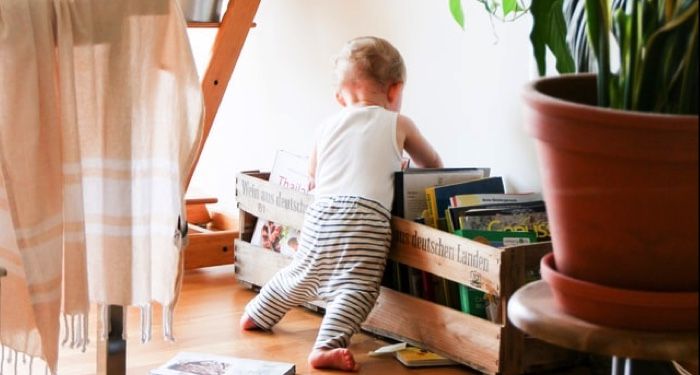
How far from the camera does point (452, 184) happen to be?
243 centimetres

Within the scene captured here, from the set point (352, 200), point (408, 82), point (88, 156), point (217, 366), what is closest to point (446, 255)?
point (352, 200)

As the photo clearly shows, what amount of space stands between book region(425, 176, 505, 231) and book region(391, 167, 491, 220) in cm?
3

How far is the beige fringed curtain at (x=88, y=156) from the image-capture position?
1.57 metres

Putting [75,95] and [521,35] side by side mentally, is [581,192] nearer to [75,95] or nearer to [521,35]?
[75,95]

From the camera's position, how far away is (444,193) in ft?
7.86

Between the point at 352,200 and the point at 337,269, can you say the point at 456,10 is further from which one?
the point at 337,269

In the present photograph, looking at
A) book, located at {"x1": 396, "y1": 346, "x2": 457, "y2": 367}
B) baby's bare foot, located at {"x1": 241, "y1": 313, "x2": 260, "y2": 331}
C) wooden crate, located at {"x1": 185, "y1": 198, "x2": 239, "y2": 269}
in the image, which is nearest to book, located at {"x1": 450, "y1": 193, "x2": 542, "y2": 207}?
book, located at {"x1": 396, "y1": 346, "x2": 457, "y2": 367}

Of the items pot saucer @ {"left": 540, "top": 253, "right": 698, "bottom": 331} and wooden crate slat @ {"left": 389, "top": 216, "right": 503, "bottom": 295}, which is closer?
pot saucer @ {"left": 540, "top": 253, "right": 698, "bottom": 331}

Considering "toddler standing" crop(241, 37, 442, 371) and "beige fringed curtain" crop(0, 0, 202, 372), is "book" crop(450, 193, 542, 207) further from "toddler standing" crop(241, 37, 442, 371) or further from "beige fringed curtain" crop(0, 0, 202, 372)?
"beige fringed curtain" crop(0, 0, 202, 372)

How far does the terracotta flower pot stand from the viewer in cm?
84

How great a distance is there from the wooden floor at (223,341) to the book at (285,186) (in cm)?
15

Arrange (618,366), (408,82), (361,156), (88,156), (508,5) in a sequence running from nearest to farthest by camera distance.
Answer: (618,366) → (88,156) → (508,5) → (361,156) → (408,82)

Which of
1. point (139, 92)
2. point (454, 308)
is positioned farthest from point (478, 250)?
point (139, 92)

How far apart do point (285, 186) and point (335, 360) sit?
64 centimetres
